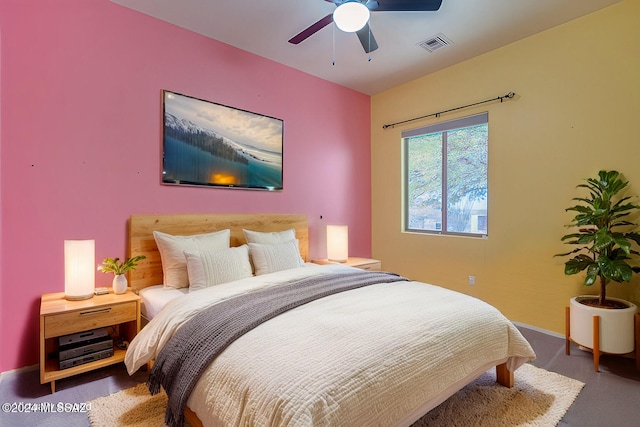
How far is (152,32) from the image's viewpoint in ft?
8.81

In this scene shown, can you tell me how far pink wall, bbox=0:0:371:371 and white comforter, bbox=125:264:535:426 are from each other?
3.57 ft

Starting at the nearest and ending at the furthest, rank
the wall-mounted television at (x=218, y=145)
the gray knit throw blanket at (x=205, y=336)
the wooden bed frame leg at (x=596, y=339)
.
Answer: the gray knit throw blanket at (x=205, y=336)
the wooden bed frame leg at (x=596, y=339)
the wall-mounted television at (x=218, y=145)

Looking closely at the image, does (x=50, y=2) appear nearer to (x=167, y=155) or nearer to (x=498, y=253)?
(x=167, y=155)

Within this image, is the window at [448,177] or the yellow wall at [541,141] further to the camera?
the window at [448,177]

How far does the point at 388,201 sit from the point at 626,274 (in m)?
2.56

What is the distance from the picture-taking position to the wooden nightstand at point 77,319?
6.35ft

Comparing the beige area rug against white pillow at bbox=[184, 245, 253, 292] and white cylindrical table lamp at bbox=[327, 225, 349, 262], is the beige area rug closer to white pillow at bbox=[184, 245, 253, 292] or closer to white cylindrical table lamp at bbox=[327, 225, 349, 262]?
white pillow at bbox=[184, 245, 253, 292]

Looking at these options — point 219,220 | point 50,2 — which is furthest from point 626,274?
point 50,2

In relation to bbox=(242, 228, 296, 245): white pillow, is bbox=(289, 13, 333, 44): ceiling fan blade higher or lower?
higher

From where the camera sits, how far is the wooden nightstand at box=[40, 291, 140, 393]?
1.94 metres

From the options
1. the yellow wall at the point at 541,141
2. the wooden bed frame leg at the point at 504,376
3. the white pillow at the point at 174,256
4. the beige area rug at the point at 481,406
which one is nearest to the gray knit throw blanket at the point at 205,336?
the beige area rug at the point at 481,406

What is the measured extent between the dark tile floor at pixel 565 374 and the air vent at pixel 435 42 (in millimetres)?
2954

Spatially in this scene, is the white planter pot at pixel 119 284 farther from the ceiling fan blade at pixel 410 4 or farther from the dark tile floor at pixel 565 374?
the ceiling fan blade at pixel 410 4

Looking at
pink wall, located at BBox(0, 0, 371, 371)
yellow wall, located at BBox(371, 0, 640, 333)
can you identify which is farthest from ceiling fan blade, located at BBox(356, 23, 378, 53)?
yellow wall, located at BBox(371, 0, 640, 333)
